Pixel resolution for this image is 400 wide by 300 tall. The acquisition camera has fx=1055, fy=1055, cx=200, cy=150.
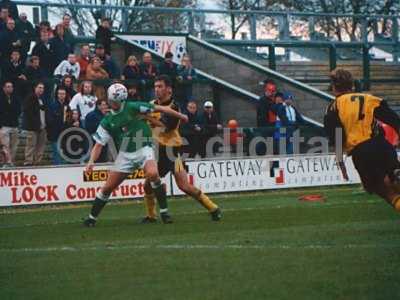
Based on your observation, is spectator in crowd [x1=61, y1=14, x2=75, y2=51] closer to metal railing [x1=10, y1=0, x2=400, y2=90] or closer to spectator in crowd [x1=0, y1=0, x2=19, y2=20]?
spectator in crowd [x1=0, y1=0, x2=19, y2=20]

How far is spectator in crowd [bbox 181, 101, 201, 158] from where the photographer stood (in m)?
24.2

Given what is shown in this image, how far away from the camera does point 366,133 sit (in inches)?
482

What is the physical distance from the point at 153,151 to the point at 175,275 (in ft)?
20.1

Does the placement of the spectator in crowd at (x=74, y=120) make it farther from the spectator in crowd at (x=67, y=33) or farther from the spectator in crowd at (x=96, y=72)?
the spectator in crowd at (x=67, y=33)

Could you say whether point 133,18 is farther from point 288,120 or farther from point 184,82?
point 288,120

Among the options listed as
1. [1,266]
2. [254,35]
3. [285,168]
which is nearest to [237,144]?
[285,168]

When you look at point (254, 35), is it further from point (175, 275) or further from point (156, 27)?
point (175, 275)

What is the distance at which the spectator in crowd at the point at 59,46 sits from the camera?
927 inches

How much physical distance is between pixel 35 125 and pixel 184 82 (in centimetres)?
484

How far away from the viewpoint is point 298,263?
33.8 ft

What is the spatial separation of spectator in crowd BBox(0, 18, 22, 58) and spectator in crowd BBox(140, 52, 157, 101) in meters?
3.17

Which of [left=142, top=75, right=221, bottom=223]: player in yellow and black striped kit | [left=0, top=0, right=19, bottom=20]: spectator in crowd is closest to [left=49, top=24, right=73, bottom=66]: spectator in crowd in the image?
[left=0, top=0, right=19, bottom=20]: spectator in crowd

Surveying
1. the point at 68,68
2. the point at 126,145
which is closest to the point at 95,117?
the point at 68,68

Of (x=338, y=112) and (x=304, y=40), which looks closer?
(x=338, y=112)
